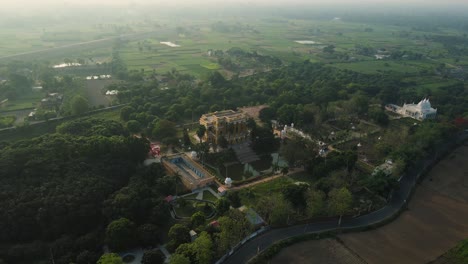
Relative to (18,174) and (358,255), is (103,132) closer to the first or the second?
(18,174)

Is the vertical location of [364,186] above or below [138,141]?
below

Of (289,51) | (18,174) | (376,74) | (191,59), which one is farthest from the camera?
(289,51)

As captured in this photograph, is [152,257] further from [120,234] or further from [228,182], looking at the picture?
[228,182]

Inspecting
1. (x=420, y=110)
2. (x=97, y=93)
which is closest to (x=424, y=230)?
(x=420, y=110)

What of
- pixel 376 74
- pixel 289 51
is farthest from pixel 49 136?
pixel 289 51

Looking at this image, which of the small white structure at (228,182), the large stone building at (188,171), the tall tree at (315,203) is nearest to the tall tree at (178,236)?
the large stone building at (188,171)

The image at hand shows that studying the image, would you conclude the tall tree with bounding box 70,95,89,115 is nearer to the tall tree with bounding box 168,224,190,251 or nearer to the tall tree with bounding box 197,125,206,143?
the tall tree with bounding box 197,125,206,143

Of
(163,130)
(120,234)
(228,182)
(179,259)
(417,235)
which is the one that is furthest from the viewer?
(163,130)
